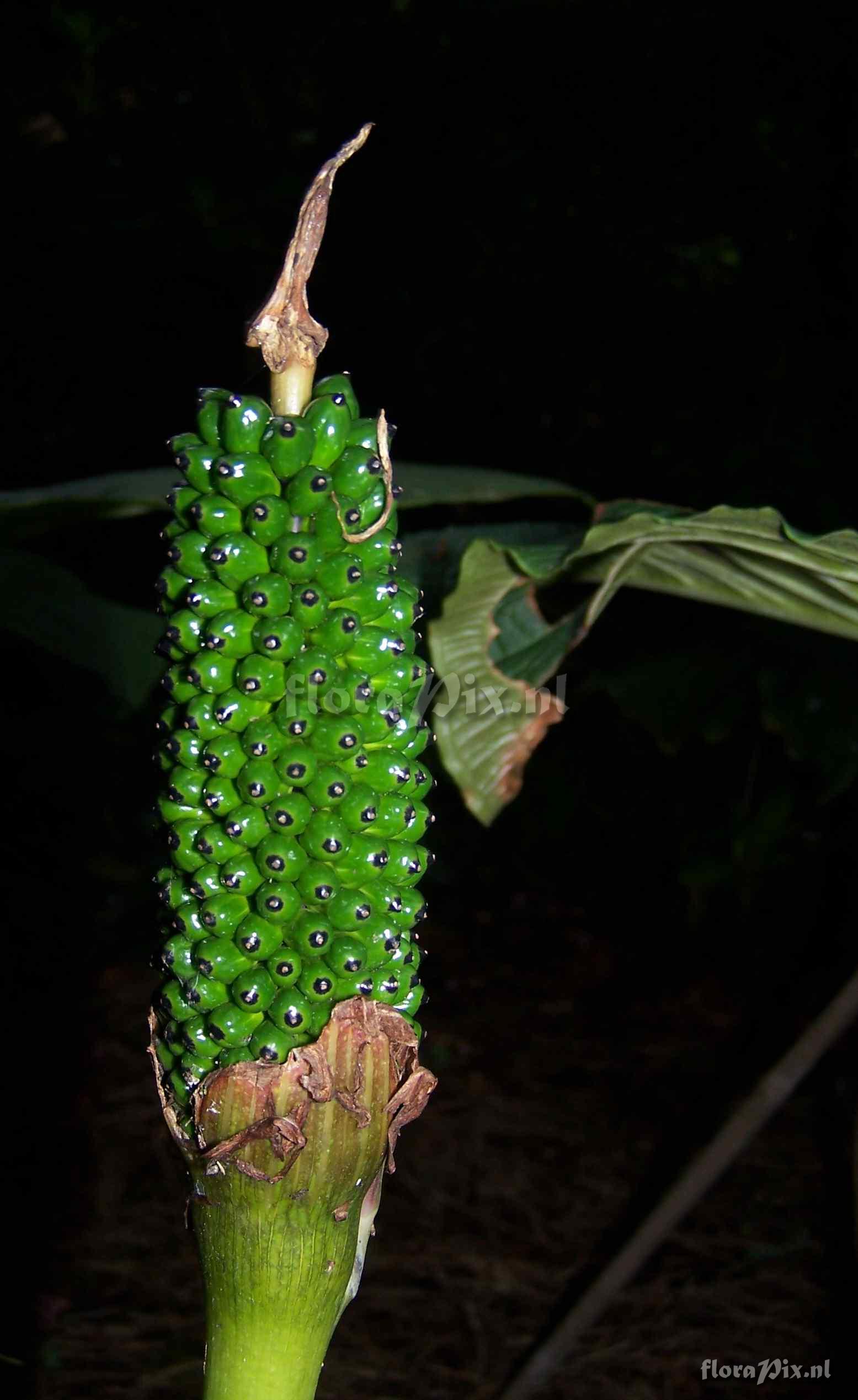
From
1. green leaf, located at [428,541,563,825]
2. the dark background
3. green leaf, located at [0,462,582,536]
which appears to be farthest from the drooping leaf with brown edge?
the dark background

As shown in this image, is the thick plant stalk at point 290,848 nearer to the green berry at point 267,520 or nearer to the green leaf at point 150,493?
the green berry at point 267,520

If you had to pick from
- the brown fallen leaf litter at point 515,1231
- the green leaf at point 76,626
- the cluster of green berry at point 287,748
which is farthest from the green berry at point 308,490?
the brown fallen leaf litter at point 515,1231

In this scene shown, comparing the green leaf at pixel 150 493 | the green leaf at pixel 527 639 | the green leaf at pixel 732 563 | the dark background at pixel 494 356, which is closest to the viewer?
the green leaf at pixel 732 563

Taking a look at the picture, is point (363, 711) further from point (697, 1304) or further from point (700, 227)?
point (700, 227)

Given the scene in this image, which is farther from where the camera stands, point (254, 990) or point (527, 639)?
point (527, 639)

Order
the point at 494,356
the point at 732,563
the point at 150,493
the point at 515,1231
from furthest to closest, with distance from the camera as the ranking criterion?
the point at 494,356, the point at 515,1231, the point at 150,493, the point at 732,563

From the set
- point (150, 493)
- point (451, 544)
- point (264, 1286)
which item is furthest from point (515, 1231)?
point (264, 1286)

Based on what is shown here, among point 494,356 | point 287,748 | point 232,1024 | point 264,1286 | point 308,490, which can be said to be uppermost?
point 494,356

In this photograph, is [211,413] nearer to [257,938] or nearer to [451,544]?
[257,938]
